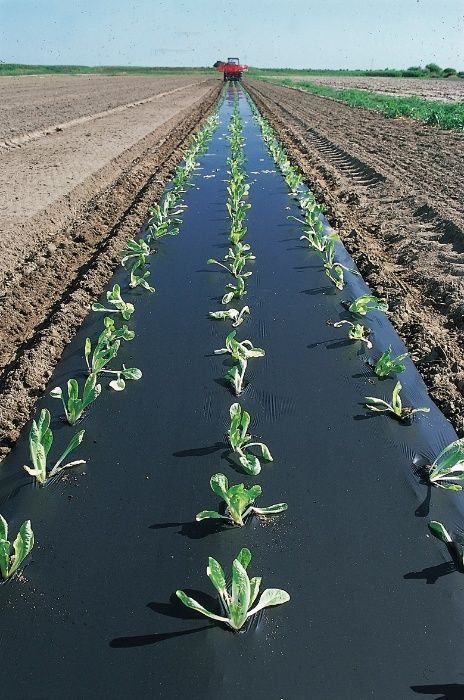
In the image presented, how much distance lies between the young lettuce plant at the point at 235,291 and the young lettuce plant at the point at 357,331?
937mm

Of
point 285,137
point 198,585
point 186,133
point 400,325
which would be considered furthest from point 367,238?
point 186,133

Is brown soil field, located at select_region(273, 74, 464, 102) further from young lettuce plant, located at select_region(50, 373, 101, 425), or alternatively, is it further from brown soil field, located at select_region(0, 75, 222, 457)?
young lettuce plant, located at select_region(50, 373, 101, 425)

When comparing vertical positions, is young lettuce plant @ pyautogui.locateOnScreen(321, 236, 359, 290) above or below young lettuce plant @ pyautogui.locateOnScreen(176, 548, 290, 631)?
above

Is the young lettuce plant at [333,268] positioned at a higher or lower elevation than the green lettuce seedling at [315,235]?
lower

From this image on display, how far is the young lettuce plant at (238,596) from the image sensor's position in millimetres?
2115

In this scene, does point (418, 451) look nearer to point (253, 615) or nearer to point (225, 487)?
point (225, 487)

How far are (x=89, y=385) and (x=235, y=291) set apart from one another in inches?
83.0

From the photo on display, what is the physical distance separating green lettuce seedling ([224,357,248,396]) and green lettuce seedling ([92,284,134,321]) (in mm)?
1270

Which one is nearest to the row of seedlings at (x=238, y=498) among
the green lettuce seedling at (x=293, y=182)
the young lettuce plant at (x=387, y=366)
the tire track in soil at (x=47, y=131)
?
the young lettuce plant at (x=387, y=366)

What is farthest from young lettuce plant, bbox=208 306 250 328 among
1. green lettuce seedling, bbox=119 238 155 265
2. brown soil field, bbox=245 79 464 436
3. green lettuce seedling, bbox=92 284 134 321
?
green lettuce seedling, bbox=119 238 155 265

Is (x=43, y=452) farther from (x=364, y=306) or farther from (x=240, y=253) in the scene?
(x=240, y=253)

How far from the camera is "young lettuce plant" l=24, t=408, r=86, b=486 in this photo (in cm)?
285

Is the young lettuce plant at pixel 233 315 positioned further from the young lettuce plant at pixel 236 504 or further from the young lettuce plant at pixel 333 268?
the young lettuce plant at pixel 236 504

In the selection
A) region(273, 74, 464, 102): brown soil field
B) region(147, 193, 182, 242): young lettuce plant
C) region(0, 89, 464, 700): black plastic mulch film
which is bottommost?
region(0, 89, 464, 700): black plastic mulch film
